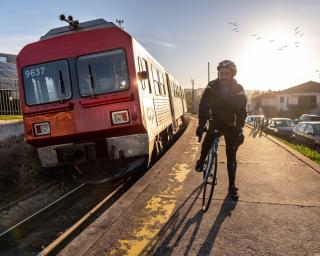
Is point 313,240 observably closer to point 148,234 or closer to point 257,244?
point 257,244

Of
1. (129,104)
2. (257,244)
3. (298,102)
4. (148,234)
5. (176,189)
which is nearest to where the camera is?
(257,244)

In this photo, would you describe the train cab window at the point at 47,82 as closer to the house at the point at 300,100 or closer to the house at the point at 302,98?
the house at the point at 300,100

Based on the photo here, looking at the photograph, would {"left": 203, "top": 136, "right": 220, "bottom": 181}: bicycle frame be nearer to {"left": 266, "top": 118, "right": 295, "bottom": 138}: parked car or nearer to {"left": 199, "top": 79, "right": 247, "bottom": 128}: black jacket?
{"left": 199, "top": 79, "right": 247, "bottom": 128}: black jacket

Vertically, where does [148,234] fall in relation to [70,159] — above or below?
below

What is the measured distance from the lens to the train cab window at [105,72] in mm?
6484

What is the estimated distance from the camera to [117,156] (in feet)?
21.4

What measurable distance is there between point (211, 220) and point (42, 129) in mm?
4022

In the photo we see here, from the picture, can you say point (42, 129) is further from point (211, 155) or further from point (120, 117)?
point (211, 155)

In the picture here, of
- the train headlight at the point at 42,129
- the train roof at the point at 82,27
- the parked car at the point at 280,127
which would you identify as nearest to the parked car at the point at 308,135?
the parked car at the point at 280,127

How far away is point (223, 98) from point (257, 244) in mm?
1986

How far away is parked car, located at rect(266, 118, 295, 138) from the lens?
746 inches

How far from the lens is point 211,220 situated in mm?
4094

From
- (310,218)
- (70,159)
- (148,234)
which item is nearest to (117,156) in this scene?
(70,159)

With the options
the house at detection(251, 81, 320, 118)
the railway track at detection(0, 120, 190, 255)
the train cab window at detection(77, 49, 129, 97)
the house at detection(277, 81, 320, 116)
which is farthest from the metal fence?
the house at detection(277, 81, 320, 116)
